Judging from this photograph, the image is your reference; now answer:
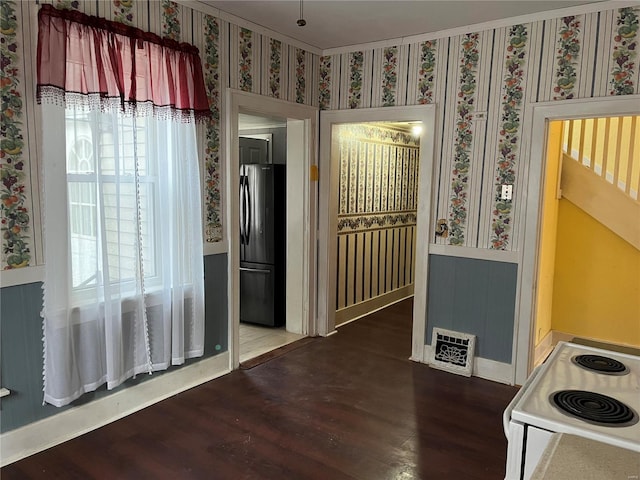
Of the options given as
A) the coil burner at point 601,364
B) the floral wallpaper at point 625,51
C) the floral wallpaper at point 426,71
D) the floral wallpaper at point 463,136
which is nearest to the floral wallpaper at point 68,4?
the floral wallpaper at point 426,71

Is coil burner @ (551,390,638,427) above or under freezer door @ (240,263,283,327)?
above

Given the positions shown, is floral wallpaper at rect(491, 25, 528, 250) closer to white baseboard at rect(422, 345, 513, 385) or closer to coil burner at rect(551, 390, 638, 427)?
white baseboard at rect(422, 345, 513, 385)

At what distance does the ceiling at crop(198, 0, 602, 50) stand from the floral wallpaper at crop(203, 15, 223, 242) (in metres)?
0.22

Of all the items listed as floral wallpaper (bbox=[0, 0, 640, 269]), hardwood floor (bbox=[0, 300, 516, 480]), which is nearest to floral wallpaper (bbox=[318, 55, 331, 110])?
floral wallpaper (bbox=[0, 0, 640, 269])

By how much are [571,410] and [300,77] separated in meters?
3.54

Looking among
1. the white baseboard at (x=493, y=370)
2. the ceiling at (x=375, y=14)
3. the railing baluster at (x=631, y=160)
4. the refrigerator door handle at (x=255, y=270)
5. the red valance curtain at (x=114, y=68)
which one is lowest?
the white baseboard at (x=493, y=370)

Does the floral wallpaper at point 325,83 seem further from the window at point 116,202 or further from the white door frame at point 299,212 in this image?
the window at point 116,202

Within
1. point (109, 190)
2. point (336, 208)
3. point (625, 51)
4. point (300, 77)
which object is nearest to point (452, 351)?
point (336, 208)

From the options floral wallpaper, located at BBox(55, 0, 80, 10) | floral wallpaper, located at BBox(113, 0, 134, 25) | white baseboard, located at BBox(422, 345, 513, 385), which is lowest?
white baseboard, located at BBox(422, 345, 513, 385)

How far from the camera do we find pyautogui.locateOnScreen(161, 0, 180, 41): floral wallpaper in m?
3.03

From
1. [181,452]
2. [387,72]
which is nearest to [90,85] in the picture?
[181,452]

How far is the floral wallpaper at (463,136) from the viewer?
362 cm

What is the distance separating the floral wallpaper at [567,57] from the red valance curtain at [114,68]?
8.01 ft

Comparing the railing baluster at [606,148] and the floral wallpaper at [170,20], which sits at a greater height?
the floral wallpaper at [170,20]
